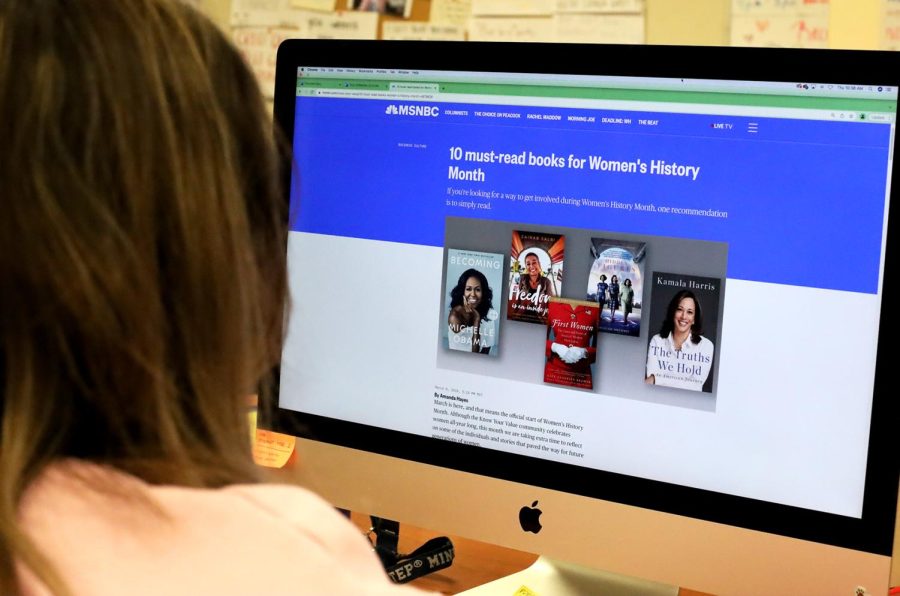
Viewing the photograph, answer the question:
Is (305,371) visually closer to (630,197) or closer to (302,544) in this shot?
(630,197)

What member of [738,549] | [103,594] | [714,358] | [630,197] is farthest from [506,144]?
[103,594]

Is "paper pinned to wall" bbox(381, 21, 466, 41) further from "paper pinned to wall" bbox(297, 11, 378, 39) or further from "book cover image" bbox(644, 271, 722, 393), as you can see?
"book cover image" bbox(644, 271, 722, 393)

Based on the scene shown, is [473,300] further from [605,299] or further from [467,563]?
[467,563]

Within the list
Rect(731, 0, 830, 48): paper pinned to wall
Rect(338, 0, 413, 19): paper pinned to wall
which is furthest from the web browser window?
Rect(338, 0, 413, 19): paper pinned to wall

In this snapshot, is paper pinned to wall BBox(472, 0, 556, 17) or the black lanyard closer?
the black lanyard

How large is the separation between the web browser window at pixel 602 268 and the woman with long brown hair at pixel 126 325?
34cm

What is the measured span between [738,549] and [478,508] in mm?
228

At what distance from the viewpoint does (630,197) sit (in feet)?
2.53

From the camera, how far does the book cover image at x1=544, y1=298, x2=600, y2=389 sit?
0.78 meters

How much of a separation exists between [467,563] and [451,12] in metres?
1.45

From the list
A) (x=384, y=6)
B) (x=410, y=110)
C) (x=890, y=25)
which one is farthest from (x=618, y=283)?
(x=384, y=6)

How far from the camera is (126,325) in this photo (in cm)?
→ 45

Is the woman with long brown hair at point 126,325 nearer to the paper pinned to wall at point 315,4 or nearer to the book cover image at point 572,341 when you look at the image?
the book cover image at point 572,341

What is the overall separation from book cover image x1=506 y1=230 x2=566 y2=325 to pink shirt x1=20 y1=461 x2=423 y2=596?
0.37 meters
